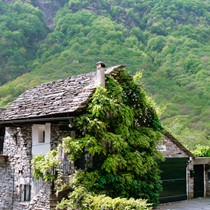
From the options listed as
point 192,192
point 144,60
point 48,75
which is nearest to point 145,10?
point 144,60

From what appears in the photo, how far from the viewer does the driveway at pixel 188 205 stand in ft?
52.0

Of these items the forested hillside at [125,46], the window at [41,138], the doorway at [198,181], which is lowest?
the doorway at [198,181]

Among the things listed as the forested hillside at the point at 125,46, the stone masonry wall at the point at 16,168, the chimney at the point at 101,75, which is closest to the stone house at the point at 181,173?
the chimney at the point at 101,75

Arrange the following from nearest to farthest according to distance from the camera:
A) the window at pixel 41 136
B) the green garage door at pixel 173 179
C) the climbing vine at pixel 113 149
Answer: the climbing vine at pixel 113 149 → the window at pixel 41 136 → the green garage door at pixel 173 179

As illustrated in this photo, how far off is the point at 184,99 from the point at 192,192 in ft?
67.6

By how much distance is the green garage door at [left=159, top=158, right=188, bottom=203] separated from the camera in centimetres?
1761

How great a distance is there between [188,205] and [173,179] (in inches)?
67.2

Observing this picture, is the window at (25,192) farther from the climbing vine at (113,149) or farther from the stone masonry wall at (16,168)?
the climbing vine at (113,149)

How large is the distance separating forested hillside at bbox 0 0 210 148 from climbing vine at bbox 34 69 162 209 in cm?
1715

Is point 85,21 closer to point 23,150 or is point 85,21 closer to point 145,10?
point 145,10

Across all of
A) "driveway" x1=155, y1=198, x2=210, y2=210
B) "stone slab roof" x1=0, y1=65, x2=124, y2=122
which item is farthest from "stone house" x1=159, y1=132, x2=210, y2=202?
"stone slab roof" x1=0, y1=65, x2=124, y2=122

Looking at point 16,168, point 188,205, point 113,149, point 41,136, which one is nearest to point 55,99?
point 41,136

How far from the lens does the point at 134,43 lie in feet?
169

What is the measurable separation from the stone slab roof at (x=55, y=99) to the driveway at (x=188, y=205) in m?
6.37
